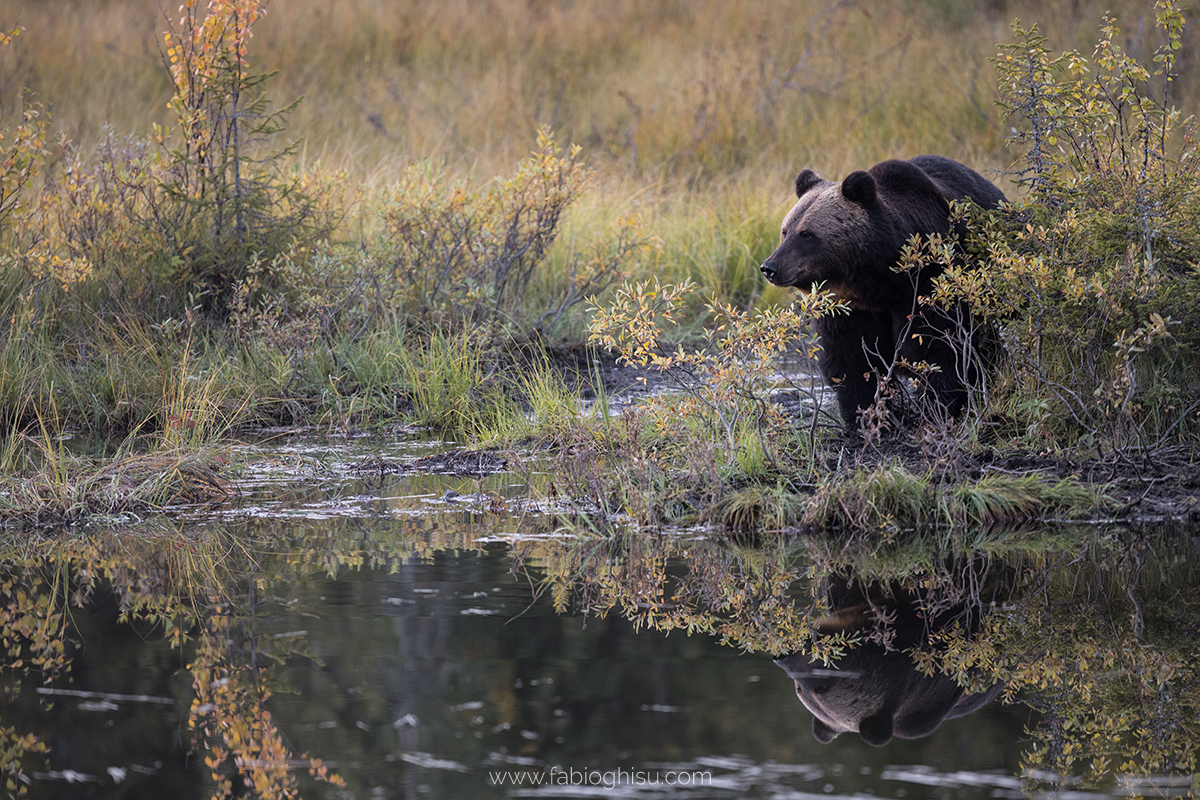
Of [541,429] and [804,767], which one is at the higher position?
[804,767]

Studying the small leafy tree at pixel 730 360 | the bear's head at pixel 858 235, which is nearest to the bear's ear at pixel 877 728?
the small leafy tree at pixel 730 360

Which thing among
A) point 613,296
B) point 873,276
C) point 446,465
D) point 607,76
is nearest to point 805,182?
point 873,276

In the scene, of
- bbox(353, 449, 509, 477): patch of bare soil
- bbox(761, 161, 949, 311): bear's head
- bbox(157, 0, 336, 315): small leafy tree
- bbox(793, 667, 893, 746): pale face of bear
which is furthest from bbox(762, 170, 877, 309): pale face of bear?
bbox(157, 0, 336, 315): small leafy tree

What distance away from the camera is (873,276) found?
20.6ft

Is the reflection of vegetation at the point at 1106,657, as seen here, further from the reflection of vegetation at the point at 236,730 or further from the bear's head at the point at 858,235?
the bear's head at the point at 858,235

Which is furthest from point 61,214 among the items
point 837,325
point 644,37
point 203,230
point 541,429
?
point 644,37

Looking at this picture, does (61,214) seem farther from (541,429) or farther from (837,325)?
(837,325)

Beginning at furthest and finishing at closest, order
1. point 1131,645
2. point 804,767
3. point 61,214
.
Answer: point 61,214 < point 1131,645 < point 804,767

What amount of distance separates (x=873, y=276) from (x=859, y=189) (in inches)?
16.6

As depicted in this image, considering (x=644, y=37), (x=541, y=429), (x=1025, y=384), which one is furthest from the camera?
(x=644, y=37)

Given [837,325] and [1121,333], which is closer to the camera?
[1121,333]

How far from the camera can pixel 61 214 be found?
27.9 ft

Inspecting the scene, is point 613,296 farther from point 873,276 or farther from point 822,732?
point 822,732

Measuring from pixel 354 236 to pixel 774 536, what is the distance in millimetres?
5600
